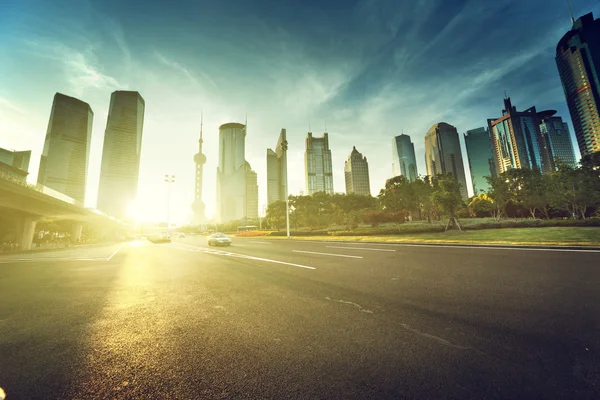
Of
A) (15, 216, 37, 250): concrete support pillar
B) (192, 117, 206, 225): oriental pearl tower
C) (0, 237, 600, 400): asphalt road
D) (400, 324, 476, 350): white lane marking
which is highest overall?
(192, 117, 206, 225): oriental pearl tower

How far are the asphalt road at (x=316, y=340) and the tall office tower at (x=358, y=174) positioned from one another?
580 feet

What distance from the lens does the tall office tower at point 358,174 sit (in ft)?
584

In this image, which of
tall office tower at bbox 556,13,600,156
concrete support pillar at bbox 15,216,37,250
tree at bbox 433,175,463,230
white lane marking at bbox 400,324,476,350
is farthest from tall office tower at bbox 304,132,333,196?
white lane marking at bbox 400,324,476,350

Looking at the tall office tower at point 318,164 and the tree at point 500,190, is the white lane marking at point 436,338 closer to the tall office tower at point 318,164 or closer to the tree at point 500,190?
the tree at point 500,190

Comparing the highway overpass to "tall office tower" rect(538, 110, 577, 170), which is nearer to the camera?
the highway overpass

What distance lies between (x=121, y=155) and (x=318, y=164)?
5109 inches

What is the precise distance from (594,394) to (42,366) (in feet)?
18.2

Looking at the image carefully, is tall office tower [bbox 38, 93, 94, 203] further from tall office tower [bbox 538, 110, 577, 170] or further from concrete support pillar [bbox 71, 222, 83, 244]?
tall office tower [bbox 538, 110, 577, 170]

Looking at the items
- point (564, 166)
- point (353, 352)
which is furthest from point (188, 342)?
point (564, 166)

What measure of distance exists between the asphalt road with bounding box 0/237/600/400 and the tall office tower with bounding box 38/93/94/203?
580 feet

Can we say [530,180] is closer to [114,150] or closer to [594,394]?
[594,394]

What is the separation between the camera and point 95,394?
2066 millimetres

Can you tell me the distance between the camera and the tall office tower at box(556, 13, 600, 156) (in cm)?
8262

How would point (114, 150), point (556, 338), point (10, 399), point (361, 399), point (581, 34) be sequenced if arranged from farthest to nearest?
point (114, 150)
point (581, 34)
point (556, 338)
point (10, 399)
point (361, 399)
